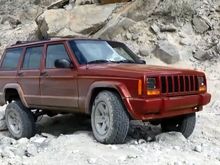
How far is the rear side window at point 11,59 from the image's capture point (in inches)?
350

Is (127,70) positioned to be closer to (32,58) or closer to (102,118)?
(102,118)

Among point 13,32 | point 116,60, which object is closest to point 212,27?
point 116,60

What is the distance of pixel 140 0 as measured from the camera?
48.0 ft

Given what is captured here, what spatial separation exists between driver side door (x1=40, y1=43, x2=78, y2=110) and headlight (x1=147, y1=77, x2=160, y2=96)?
1.46m

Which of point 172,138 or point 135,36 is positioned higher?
point 135,36

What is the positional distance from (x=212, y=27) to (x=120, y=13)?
3.25 m

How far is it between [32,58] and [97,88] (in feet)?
7.02

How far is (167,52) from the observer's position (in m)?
12.9

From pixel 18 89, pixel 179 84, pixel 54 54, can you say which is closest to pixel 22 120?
pixel 18 89

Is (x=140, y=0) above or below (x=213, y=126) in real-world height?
above

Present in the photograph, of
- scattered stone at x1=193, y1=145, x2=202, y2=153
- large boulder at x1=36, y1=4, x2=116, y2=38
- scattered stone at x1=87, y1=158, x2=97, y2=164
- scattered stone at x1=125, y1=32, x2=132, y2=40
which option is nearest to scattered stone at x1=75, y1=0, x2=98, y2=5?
large boulder at x1=36, y1=4, x2=116, y2=38

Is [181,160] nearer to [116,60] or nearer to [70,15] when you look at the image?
[116,60]

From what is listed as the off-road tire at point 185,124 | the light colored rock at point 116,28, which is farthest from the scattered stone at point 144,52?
the off-road tire at point 185,124

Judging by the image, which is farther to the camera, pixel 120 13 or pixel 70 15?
pixel 70 15
